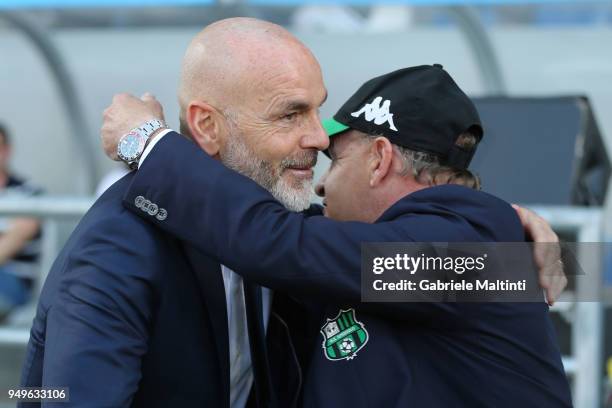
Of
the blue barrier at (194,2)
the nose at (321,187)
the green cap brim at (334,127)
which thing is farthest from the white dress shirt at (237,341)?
the blue barrier at (194,2)

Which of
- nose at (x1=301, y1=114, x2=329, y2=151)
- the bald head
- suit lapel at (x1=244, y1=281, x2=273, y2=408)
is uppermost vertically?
the bald head

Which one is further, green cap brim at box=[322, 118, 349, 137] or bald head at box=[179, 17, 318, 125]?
green cap brim at box=[322, 118, 349, 137]

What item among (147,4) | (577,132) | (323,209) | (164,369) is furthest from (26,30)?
(164,369)

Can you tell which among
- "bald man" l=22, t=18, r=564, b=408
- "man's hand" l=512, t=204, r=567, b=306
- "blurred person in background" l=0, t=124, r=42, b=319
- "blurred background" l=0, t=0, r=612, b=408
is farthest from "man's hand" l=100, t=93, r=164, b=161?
"blurred person in background" l=0, t=124, r=42, b=319

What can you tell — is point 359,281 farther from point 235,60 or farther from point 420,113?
point 235,60

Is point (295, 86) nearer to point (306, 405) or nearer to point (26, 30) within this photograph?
point (306, 405)

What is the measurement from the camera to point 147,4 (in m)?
5.25

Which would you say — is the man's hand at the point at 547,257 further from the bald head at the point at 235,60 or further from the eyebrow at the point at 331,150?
the bald head at the point at 235,60

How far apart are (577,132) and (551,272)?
2096mm

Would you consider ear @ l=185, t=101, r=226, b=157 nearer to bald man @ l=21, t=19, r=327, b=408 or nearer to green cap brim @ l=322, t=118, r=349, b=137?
bald man @ l=21, t=19, r=327, b=408

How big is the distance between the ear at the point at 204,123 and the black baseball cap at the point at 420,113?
36 cm

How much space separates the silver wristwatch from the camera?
2.14m

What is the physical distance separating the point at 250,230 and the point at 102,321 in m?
0.35

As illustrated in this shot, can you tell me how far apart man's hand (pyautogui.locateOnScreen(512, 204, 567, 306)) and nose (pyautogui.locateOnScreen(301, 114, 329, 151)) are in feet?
1.77
